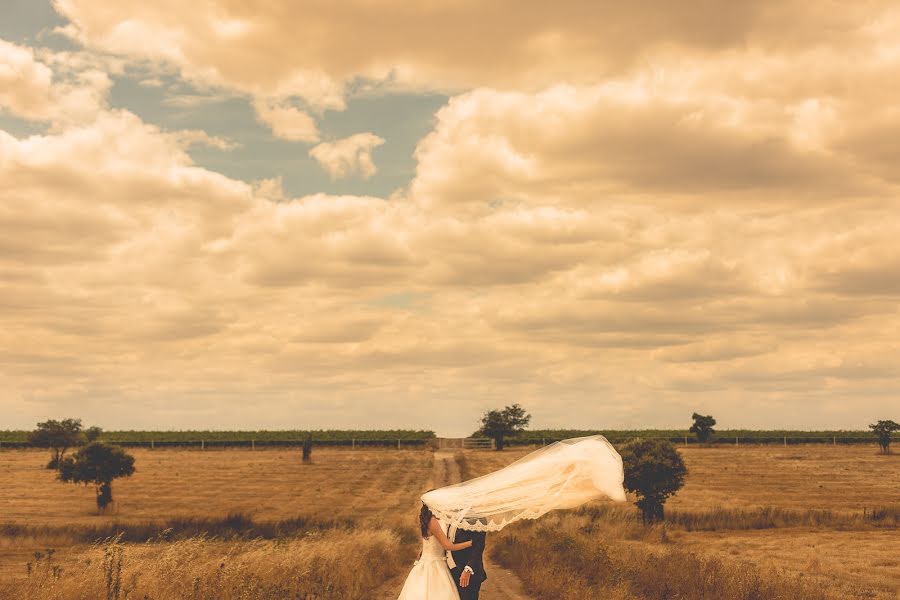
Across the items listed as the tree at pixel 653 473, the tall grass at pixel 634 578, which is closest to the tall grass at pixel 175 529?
the tree at pixel 653 473

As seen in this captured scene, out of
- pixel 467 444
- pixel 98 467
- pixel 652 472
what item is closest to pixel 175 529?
pixel 98 467

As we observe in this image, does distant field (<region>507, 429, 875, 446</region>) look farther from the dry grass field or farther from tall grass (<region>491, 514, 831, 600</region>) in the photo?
tall grass (<region>491, 514, 831, 600</region>)

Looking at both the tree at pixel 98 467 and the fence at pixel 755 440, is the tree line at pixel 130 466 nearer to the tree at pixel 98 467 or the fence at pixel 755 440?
the tree at pixel 98 467

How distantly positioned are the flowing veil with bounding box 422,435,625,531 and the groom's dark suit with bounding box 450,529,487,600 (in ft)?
0.82

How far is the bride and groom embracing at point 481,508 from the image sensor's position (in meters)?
12.9

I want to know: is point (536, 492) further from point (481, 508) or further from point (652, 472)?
point (652, 472)

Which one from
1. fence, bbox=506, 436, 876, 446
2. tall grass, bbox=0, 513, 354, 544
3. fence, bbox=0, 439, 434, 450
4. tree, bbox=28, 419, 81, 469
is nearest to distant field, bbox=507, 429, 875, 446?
fence, bbox=506, 436, 876, 446

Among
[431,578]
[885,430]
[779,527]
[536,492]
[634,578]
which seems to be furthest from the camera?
[885,430]

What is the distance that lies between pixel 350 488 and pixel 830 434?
11435 cm

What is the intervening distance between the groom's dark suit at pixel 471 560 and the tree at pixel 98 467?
51805mm

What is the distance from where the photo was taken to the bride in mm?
12838

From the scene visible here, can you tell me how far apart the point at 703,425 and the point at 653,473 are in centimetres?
8776

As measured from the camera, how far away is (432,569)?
13.1m

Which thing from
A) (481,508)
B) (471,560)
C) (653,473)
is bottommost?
(653,473)
